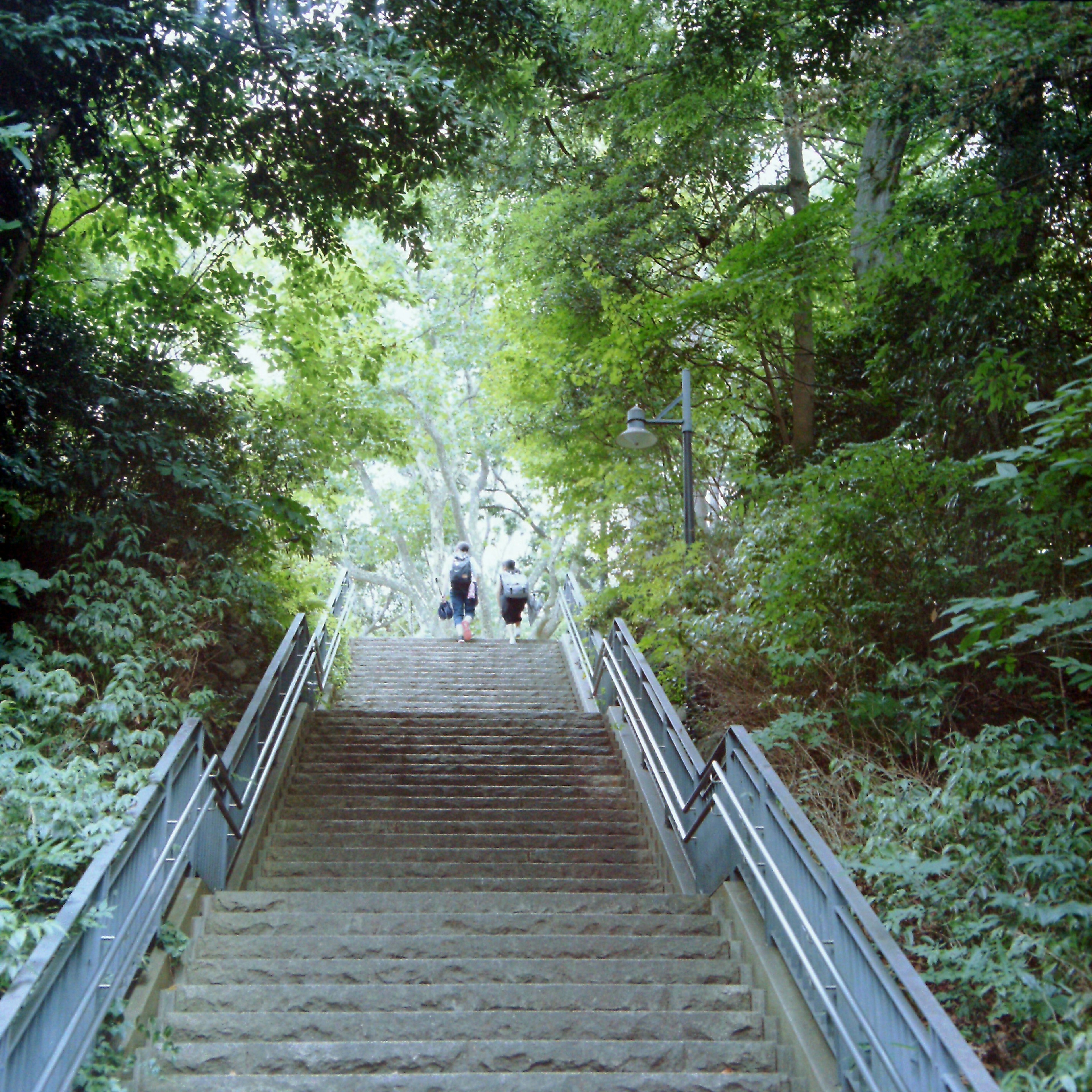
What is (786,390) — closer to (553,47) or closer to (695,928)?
(553,47)

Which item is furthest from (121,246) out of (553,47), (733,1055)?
(733,1055)

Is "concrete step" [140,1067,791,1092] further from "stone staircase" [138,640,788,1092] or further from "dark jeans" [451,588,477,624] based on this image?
"dark jeans" [451,588,477,624]

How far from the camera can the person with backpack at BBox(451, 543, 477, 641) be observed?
14.1m

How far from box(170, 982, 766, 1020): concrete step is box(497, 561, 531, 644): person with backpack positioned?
9.52 meters

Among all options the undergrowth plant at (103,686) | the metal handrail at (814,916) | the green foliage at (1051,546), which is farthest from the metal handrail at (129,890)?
the green foliage at (1051,546)

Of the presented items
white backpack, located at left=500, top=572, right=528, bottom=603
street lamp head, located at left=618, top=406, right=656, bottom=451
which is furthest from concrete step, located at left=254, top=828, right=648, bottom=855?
white backpack, located at left=500, top=572, right=528, bottom=603

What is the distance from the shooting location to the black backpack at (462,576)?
1411 centimetres

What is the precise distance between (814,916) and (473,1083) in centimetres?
149

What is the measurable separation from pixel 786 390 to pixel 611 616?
134 inches

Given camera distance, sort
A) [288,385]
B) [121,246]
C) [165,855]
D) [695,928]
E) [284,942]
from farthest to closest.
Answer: [288,385]
[121,246]
[695,928]
[284,942]
[165,855]

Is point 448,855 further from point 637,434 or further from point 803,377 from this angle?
point 803,377

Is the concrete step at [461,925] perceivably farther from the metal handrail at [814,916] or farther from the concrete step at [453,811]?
the concrete step at [453,811]

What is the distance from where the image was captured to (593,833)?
743 centimetres

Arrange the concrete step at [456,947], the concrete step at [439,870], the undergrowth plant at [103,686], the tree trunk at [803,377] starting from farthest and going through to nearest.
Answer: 1. the tree trunk at [803,377]
2. the concrete step at [439,870]
3. the concrete step at [456,947]
4. the undergrowth plant at [103,686]
